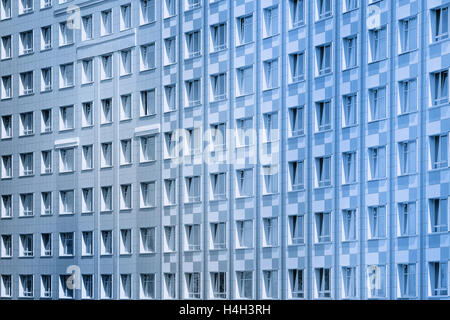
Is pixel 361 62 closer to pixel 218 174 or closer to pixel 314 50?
pixel 314 50

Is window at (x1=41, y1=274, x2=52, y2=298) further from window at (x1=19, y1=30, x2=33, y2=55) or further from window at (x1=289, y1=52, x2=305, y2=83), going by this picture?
window at (x1=289, y1=52, x2=305, y2=83)

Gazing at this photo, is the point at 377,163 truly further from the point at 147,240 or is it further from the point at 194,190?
the point at 147,240

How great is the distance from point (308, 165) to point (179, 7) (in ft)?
3.02

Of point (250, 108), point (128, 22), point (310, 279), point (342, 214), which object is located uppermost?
point (128, 22)

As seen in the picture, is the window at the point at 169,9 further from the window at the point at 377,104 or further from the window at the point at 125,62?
the window at the point at 377,104

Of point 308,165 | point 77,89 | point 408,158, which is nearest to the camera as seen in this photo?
point 408,158

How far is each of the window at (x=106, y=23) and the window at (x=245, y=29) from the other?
637mm

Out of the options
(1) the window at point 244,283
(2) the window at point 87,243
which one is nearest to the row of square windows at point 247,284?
(1) the window at point 244,283

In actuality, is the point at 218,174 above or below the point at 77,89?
below

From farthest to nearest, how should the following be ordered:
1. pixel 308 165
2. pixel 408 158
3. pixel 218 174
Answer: pixel 218 174
pixel 308 165
pixel 408 158

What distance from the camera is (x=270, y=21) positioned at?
3963 millimetres

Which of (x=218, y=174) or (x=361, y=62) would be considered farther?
(x=218, y=174)

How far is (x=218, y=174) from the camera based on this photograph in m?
4.08

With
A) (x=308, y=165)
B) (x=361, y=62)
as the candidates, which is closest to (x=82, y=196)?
(x=308, y=165)
